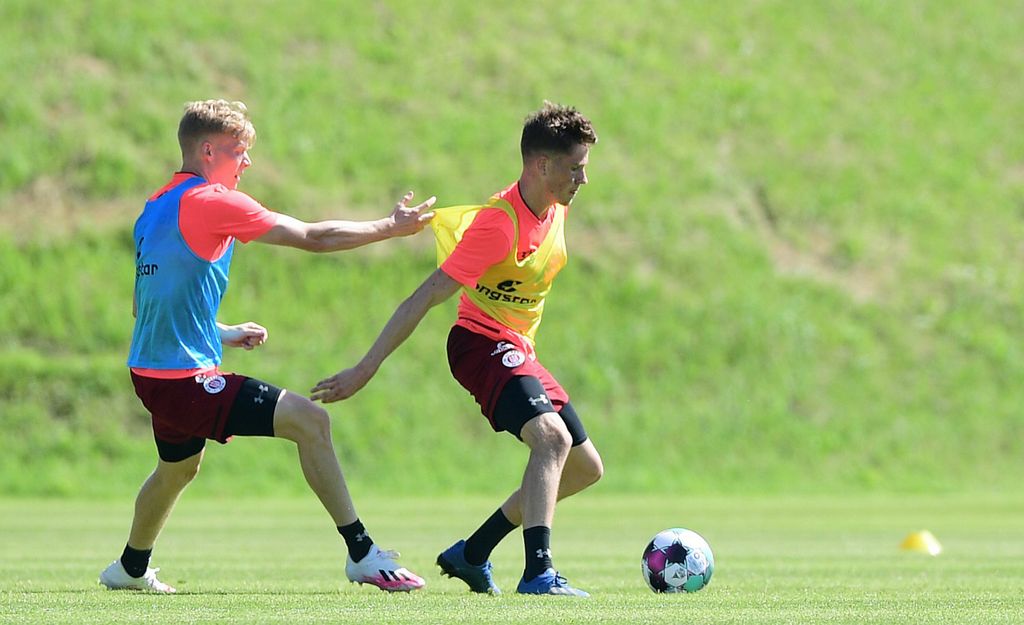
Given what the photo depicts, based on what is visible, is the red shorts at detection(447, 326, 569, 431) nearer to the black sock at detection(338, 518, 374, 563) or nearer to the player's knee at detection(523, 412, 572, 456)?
the player's knee at detection(523, 412, 572, 456)

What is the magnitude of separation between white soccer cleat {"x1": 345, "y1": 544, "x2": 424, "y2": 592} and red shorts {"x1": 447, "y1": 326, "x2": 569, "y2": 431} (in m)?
1.01

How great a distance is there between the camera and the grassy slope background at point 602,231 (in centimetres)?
3334

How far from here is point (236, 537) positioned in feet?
59.7

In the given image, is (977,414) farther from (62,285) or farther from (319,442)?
(319,442)

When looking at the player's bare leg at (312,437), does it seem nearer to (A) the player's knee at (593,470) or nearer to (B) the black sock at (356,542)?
(B) the black sock at (356,542)

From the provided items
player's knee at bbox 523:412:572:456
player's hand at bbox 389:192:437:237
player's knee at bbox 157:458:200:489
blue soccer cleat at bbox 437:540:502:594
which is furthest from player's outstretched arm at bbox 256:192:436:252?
blue soccer cleat at bbox 437:540:502:594

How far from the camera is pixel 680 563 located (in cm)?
965

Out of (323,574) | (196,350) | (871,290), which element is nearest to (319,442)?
(196,350)

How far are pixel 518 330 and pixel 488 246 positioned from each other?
70 centimetres

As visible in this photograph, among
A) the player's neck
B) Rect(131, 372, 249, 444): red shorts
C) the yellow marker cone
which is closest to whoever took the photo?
Rect(131, 372, 249, 444): red shorts

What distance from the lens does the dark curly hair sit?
965cm

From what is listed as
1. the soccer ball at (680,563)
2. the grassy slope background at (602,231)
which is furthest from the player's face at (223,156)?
the grassy slope background at (602,231)

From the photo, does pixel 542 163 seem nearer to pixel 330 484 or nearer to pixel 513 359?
pixel 513 359

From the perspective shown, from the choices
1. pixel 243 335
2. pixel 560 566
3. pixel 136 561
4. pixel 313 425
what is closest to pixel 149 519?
pixel 136 561
